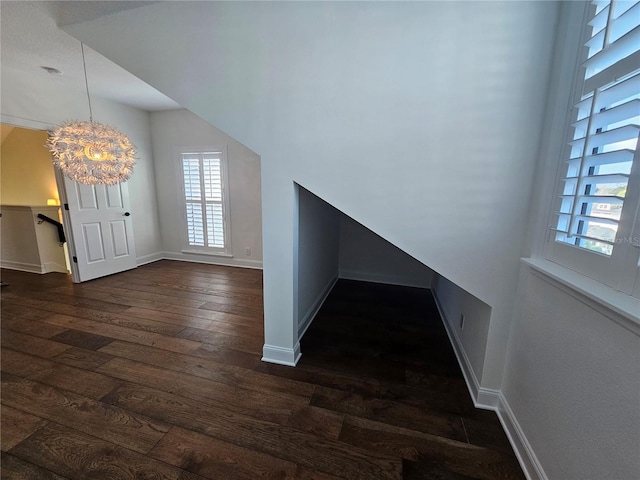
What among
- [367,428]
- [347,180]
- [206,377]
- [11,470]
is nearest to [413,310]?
[367,428]

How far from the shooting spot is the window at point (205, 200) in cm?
434

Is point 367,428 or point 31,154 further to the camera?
point 31,154

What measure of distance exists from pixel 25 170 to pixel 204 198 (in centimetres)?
267

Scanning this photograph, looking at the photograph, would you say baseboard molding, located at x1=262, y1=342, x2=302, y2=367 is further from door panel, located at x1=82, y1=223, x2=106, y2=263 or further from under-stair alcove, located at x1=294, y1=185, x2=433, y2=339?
door panel, located at x1=82, y1=223, x2=106, y2=263

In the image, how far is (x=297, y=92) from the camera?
5.21ft

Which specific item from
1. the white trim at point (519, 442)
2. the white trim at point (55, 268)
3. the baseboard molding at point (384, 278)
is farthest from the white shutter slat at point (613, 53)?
the white trim at point (55, 268)

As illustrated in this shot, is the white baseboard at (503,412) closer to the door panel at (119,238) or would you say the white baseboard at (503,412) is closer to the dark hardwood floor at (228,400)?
the dark hardwood floor at (228,400)

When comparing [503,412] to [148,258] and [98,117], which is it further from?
[98,117]

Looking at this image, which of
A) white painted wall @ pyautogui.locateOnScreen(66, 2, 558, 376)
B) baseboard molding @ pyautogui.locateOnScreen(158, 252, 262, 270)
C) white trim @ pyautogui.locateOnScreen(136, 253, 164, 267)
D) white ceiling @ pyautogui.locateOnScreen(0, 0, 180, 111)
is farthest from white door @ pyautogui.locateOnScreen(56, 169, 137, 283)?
white painted wall @ pyautogui.locateOnScreen(66, 2, 558, 376)

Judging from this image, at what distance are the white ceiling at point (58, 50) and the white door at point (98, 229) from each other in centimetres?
124

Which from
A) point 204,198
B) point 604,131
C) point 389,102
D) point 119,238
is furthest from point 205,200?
point 604,131

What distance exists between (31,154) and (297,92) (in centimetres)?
491

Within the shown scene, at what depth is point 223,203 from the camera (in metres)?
4.39

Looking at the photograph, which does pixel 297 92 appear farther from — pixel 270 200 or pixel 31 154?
pixel 31 154
